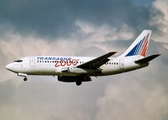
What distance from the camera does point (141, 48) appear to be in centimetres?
10031

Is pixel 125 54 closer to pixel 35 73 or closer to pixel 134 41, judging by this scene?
pixel 134 41

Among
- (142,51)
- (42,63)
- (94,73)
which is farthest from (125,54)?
(42,63)

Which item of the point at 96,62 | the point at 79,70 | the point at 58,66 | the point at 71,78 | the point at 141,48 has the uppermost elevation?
the point at 141,48

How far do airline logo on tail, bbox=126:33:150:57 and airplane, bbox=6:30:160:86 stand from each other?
188 cm

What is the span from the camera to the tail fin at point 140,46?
9894cm

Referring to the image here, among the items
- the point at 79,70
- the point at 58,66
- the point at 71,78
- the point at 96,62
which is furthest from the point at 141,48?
the point at 58,66

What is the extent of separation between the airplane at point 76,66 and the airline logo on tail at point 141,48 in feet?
6.16

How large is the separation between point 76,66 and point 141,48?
56.8 feet

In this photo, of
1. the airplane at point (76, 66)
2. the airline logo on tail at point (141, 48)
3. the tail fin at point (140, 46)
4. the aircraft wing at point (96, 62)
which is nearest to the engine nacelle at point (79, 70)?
the airplane at point (76, 66)

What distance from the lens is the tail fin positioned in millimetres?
98938

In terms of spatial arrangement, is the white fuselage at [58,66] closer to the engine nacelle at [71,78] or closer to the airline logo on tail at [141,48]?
the engine nacelle at [71,78]

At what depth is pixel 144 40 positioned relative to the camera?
10219cm

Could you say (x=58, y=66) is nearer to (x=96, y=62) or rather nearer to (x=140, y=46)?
(x=96, y=62)

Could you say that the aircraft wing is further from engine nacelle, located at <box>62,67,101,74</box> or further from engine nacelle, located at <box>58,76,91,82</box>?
engine nacelle, located at <box>58,76,91,82</box>
